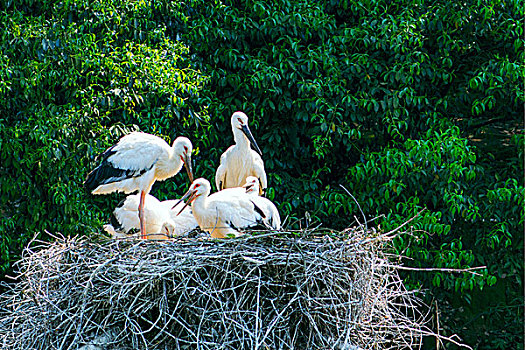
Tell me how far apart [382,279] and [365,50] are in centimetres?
438

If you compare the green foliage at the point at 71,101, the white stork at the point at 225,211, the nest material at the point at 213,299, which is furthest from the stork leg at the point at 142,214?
the nest material at the point at 213,299

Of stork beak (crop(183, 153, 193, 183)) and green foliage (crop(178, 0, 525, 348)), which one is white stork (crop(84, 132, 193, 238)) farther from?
green foliage (crop(178, 0, 525, 348))

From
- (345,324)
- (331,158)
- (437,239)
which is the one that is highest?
(345,324)

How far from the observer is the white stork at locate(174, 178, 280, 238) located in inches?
200

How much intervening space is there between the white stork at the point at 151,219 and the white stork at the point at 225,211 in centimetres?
55

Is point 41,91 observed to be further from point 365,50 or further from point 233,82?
point 365,50

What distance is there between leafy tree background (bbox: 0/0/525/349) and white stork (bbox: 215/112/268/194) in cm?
73

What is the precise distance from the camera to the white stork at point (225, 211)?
5086 mm

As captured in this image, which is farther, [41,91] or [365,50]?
[365,50]

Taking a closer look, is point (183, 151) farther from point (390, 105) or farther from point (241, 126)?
point (390, 105)

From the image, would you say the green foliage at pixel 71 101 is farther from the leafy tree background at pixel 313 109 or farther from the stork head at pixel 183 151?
the stork head at pixel 183 151

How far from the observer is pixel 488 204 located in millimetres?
7566

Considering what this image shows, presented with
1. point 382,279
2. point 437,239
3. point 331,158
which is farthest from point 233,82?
point 382,279

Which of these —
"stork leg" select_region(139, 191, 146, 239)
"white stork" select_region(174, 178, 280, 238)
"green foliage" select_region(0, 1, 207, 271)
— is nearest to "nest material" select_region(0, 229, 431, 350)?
"white stork" select_region(174, 178, 280, 238)
